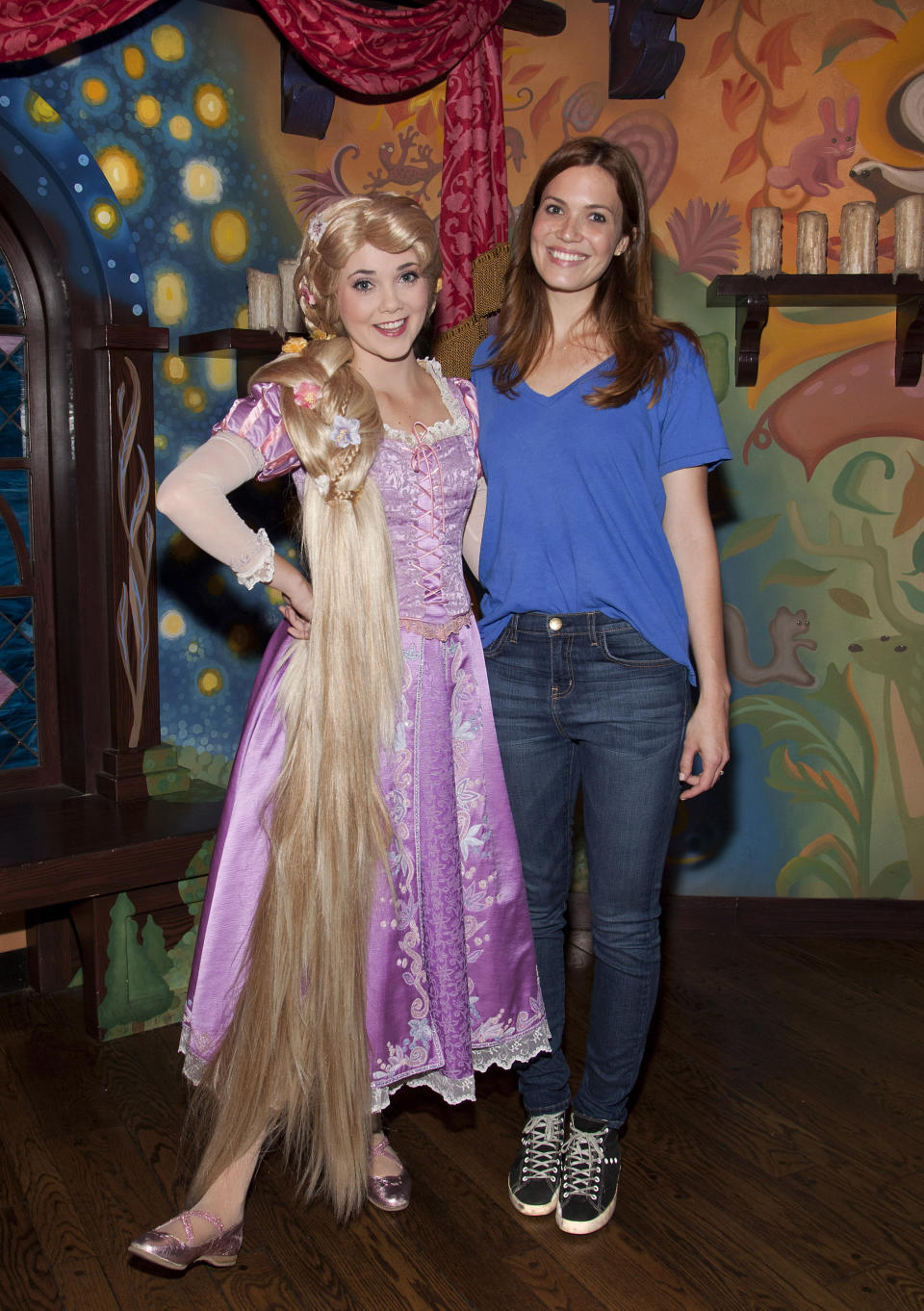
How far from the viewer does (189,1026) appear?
1.95 meters

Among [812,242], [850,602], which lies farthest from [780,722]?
[812,242]

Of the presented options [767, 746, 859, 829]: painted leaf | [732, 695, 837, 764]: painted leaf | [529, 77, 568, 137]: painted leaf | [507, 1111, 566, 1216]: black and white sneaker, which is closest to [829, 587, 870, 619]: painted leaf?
[732, 695, 837, 764]: painted leaf

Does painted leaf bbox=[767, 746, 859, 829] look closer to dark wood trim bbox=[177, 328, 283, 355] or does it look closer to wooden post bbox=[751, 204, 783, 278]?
wooden post bbox=[751, 204, 783, 278]

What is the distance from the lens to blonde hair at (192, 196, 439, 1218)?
183cm

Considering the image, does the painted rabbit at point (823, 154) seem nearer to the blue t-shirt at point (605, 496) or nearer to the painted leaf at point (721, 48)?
the painted leaf at point (721, 48)

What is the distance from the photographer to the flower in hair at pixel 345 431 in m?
1.80

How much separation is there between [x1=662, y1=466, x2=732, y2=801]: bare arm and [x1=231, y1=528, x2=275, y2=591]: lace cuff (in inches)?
24.9

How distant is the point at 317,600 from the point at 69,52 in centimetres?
163

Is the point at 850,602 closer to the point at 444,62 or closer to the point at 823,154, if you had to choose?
the point at 823,154

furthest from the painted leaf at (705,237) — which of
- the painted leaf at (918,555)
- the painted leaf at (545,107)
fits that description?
the painted leaf at (918,555)

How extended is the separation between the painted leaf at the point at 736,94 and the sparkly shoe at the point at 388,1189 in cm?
260

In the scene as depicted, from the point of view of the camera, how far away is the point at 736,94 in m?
3.06

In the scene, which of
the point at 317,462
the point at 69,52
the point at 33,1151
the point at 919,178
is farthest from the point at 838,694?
the point at 69,52

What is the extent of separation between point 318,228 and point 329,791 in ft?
2.89
